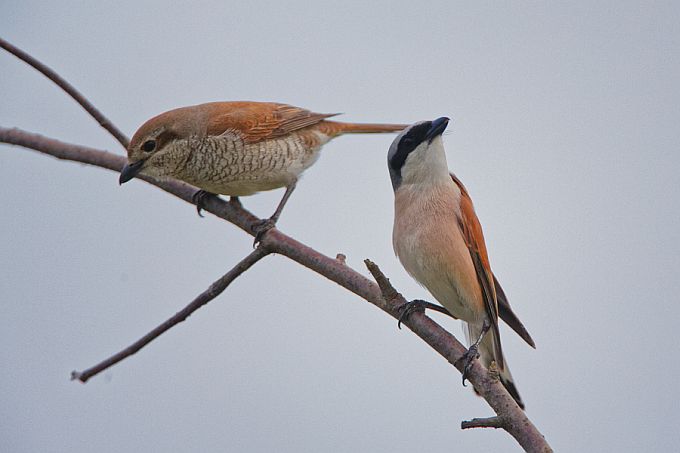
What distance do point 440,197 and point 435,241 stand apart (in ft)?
1.06

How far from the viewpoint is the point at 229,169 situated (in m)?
4.73

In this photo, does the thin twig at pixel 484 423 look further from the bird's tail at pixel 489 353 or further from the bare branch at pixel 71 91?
the bare branch at pixel 71 91

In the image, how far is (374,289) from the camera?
3.31 metres

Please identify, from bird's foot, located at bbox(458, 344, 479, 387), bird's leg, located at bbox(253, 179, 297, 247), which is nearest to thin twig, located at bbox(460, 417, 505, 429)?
bird's foot, located at bbox(458, 344, 479, 387)

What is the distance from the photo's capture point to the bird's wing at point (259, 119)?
499cm

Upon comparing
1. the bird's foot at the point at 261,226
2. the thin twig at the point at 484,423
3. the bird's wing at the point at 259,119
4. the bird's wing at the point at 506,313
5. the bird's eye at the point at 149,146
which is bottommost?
the thin twig at the point at 484,423

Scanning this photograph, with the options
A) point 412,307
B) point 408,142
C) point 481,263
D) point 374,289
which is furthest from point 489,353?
point 408,142

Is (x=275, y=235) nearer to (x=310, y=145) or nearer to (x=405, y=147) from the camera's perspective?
(x=405, y=147)

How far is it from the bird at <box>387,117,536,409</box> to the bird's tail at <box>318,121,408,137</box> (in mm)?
1380

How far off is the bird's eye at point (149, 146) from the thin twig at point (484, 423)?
265cm

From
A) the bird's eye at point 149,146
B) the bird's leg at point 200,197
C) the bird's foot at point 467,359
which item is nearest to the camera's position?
the bird's foot at point 467,359

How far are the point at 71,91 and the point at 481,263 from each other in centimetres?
249

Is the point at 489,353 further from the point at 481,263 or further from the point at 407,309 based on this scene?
the point at 407,309

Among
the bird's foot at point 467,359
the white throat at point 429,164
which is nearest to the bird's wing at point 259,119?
the white throat at point 429,164
